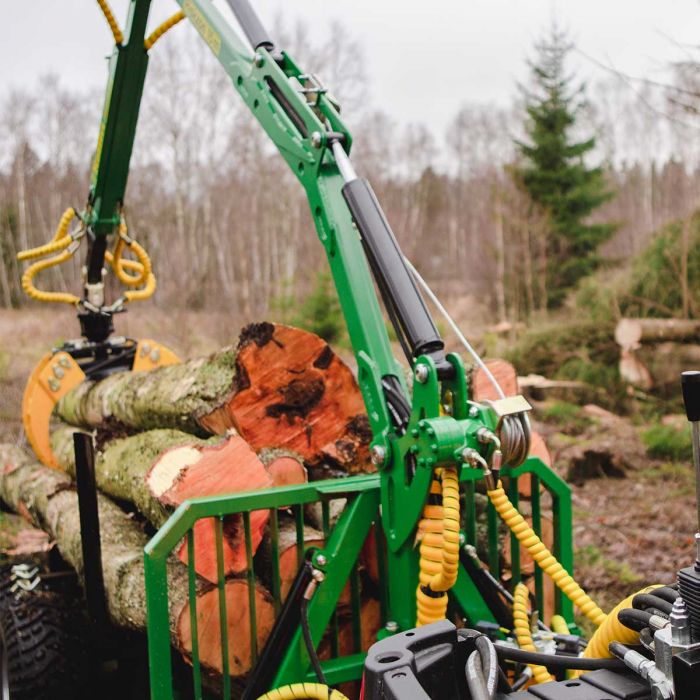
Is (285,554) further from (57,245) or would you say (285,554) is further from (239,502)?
(57,245)

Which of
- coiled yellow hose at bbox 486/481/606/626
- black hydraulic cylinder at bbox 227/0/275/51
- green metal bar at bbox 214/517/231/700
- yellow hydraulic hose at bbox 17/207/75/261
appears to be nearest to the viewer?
coiled yellow hose at bbox 486/481/606/626

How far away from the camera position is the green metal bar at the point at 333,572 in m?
2.81

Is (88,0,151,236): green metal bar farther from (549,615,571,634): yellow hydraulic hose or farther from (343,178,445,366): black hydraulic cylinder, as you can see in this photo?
(549,615,571,634): yellow hydraulic hose

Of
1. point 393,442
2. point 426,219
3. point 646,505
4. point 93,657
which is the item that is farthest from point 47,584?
point 426,219

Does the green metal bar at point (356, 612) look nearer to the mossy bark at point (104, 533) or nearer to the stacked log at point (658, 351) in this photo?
the mossy bark at point (104, 533)

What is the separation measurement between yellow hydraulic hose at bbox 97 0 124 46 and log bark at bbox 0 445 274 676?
9.32 ft

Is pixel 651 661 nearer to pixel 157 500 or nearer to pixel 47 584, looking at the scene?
pixel 157 500

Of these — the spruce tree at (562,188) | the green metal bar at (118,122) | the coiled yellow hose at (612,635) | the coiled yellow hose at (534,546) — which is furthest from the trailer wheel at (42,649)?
the spruce tree at (562,188)

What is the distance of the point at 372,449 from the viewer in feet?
9.16

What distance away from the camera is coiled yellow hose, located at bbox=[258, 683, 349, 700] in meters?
2.66

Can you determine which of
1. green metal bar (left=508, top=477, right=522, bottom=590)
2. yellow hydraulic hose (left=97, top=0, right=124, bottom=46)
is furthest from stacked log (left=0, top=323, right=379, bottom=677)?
yellow hydraulic hose (left=97, top=0, right=124, bottom=46)

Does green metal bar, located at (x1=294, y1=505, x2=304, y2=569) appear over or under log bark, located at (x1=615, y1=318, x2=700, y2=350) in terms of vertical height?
under

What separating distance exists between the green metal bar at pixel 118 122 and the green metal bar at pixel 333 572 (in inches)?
135

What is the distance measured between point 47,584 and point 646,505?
5302 millimetres
